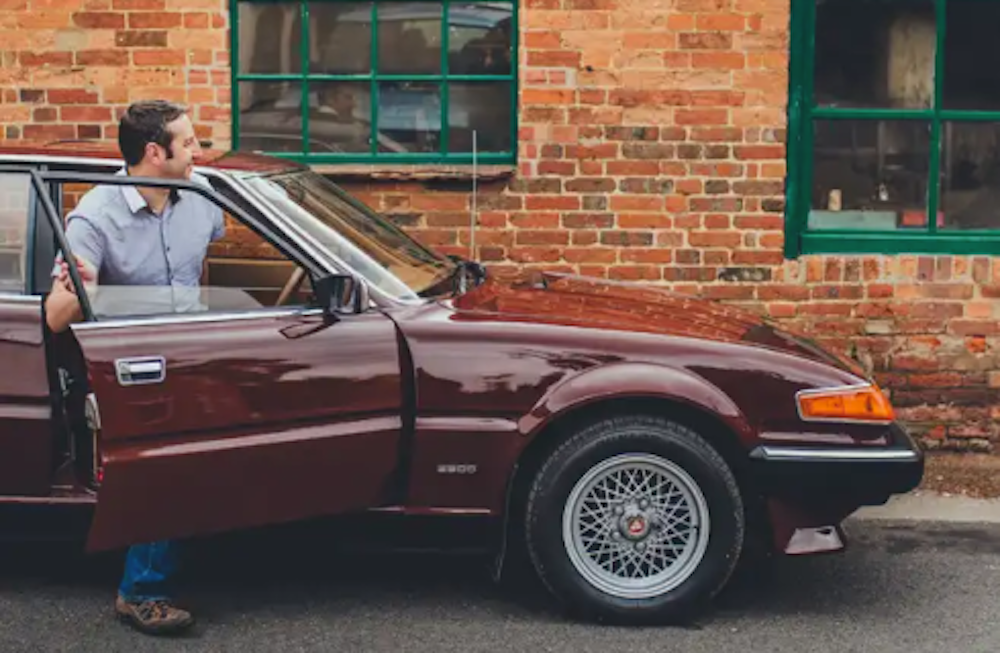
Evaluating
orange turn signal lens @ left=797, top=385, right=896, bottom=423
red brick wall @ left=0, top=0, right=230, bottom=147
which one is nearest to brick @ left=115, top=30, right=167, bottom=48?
red brick wall @ left=0, top=0, right=230, bottom=147

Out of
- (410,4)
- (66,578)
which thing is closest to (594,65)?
(410,4)

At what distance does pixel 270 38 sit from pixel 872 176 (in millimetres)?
3210

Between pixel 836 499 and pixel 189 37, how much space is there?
4504 millimetres

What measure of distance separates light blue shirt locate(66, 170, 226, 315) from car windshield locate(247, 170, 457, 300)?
353 millimetres

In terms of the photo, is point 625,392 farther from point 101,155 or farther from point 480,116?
point 480,116

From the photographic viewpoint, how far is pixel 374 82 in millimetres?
8945

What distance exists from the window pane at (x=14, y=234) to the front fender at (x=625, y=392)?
1815 millimetres

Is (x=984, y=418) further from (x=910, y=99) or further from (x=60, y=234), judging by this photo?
(x=60, y=234)

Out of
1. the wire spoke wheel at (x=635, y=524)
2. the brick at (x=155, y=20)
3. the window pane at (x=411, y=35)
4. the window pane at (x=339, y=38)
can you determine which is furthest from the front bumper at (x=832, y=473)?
the brick at (x=155, y=20)

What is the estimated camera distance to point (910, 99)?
892 cm

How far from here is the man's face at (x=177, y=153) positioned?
232 inches

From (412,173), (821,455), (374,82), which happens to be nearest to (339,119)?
(374,82)

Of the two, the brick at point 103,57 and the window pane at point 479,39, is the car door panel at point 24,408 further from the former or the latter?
the window pane at point 479,39

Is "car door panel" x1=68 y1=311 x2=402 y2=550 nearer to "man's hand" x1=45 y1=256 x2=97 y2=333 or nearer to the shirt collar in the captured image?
"man's hand" x1=45 y1=256 x2=97 y2=333
